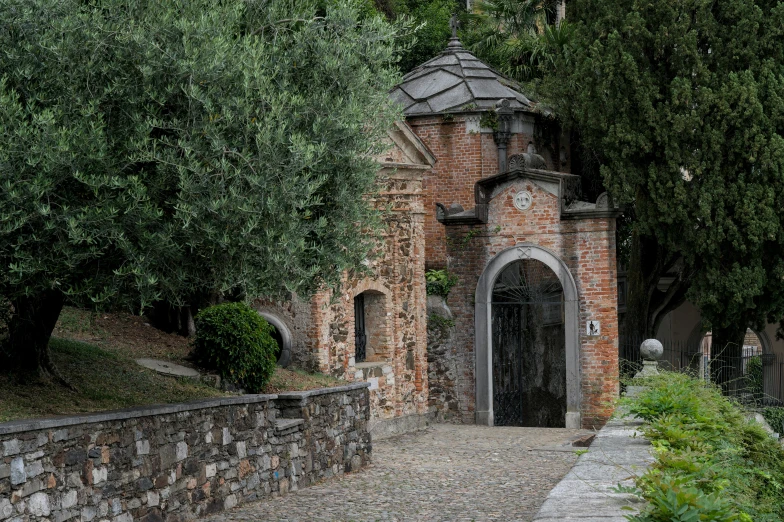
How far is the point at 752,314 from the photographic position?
18.0 meters

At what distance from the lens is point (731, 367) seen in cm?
1747

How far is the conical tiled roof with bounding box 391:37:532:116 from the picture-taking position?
20641 millimetres

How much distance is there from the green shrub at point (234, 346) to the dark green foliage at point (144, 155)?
3.82 metres

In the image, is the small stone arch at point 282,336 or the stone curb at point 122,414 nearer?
the stone curb at point 122,414

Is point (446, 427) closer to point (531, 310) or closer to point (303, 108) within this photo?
point (531, 310)

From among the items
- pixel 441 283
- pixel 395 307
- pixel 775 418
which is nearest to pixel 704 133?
pixel 441 283

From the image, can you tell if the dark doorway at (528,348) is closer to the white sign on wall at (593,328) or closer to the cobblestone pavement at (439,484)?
the white sign on wall at (593,328)

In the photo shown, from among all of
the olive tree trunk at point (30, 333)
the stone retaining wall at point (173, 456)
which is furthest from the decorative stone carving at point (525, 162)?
the olive tree trunk at point (30, 333)

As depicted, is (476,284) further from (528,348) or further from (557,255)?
(528,348)

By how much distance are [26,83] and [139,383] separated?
4083 millimetres

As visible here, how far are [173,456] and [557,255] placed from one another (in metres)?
10.6

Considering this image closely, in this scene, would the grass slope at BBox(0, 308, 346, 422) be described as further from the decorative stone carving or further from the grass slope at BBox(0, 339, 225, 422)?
the decorative stone carving

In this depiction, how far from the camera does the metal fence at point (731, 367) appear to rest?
58.8 feet

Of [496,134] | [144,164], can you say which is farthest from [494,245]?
[144,164]
